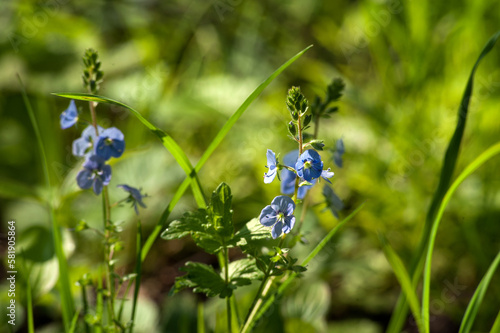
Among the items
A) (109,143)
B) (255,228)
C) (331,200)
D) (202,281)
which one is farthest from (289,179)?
(109,143)

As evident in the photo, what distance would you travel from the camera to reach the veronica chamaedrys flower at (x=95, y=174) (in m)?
1.19

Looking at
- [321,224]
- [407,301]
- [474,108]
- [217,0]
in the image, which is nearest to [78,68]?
[217,0]

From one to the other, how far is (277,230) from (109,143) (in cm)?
48

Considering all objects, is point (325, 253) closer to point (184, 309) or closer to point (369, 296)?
point (369, 296)

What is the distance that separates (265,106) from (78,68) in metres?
1.28

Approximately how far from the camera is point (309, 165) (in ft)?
3.25

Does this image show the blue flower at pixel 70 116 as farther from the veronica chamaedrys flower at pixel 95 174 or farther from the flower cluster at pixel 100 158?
the veronica chamaedrys flower at pixel 95 174

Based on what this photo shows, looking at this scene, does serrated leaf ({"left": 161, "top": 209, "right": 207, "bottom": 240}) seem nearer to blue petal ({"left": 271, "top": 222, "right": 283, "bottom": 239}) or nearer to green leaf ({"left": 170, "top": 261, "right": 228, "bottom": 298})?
green leaf ({"left": 170, "top": 261, "right": 228, "bottom": 298})

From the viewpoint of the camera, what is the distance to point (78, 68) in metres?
3.29

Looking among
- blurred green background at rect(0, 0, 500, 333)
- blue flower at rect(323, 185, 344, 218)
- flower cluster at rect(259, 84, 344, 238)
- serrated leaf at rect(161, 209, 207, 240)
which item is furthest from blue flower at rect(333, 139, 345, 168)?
blurred green background at rect(0, 0, 500, 333)

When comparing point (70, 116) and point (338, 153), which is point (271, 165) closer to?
point (338, 153)

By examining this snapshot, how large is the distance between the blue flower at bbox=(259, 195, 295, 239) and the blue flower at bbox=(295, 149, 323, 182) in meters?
0.06

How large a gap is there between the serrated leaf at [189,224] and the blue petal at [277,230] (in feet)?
0.59

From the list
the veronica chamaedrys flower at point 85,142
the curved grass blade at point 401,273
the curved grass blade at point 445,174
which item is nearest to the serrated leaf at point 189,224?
the veronica chamaedrys flower at point 85,142
